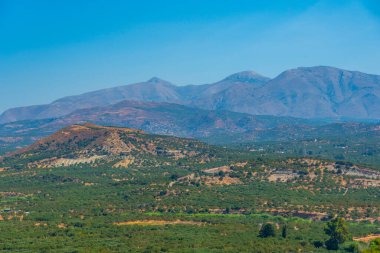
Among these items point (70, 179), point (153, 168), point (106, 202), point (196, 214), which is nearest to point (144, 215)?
point (196, 214)

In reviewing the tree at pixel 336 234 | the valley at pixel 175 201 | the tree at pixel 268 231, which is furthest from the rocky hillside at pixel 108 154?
the tree at pixel 336 234

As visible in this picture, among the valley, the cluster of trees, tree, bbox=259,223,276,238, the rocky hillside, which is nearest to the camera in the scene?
the cluster of trees

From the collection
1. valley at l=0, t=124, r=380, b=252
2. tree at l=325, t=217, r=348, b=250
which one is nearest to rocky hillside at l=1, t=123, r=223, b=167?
valley at l=0, t=124, r=380, b=252

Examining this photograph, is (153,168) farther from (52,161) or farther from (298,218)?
(298,218)

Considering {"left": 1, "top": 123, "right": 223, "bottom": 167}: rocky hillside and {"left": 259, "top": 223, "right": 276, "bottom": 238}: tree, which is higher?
{"left": 1, "top": 123, "right": 223, "bottom": 167}: rocky hillside

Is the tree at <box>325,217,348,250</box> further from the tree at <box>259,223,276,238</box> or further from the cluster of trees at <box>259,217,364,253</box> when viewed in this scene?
the tree at <box>259,223,276,238</box>

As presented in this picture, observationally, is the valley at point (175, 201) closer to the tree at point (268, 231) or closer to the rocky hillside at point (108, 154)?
the rocky hillside at point (108, 154)

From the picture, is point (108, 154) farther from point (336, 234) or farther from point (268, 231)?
point (336, 234)

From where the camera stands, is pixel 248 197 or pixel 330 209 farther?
pixel 248 197
